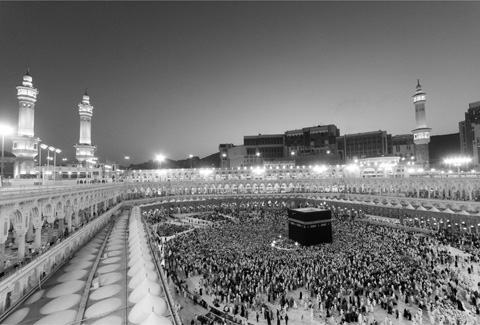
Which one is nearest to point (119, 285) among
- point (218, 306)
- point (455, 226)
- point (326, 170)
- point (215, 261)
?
point (218, 306)

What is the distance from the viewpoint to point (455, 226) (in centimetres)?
3122

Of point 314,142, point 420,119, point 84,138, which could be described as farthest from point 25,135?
point 420,119

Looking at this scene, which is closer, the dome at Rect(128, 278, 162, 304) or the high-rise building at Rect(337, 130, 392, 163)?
the dome at Rect(128, 278, 162, 304)

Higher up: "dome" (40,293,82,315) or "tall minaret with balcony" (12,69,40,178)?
"tall minaret with balcony" (12,69,40,178)

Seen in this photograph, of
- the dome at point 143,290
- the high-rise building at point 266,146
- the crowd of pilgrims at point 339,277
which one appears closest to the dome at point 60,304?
the dome at point 143,290

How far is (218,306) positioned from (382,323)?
8500 mm

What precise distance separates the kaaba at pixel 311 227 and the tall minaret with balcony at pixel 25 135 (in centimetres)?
3963

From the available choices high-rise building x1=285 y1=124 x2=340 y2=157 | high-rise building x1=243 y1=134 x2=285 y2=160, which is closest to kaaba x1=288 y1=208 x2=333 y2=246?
high-rise building x1=285 y1=124 x2=340 y2=157

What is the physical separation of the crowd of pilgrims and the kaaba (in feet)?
5.23

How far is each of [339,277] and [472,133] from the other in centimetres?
8998

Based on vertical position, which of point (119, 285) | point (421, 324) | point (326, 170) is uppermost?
point (326, 170)

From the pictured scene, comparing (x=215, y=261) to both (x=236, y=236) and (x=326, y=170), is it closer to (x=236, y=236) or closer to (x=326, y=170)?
(x=236, y=236)

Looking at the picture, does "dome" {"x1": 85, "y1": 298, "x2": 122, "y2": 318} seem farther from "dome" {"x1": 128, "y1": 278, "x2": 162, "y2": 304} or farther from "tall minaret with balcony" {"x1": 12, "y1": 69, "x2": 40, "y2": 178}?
"tall minaret with balcony" {"x1": 12, "y1": 69, "x2": 40, "y2": 178}

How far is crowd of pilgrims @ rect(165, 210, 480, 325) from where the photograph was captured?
14.4 meters
